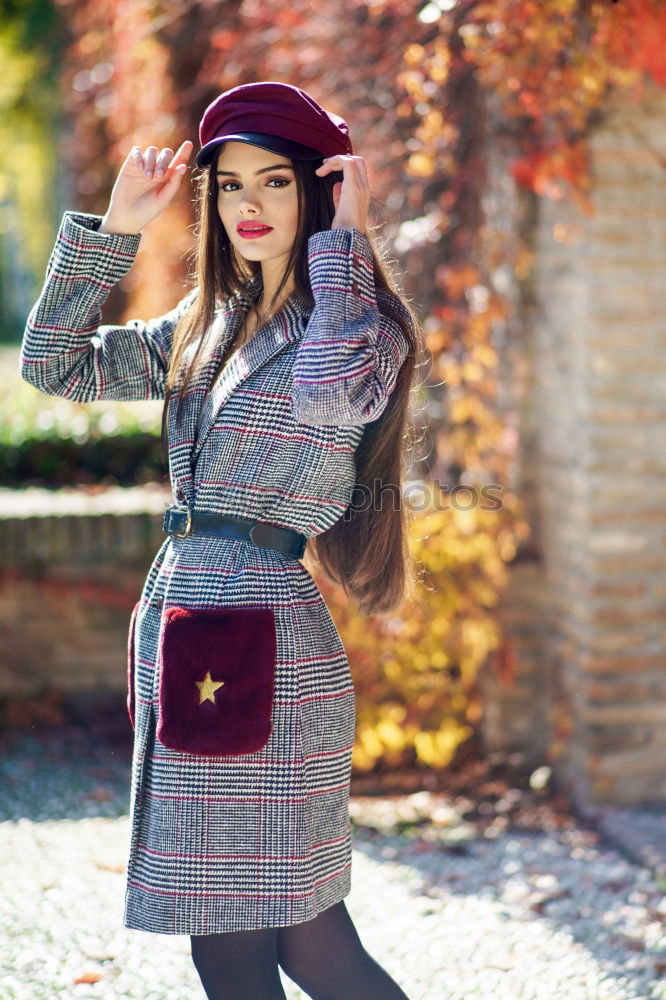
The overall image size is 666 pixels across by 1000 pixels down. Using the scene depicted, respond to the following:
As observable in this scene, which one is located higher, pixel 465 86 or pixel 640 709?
pixel 465 86

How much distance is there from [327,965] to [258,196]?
1.28m

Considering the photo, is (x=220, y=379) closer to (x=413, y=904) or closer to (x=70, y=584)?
(x=413, y=904)

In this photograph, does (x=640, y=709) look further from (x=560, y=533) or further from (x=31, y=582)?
(x=31, y=582)

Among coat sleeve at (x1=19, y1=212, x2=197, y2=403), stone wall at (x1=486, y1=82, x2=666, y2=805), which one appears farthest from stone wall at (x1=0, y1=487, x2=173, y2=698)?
coat sleeve at (x1=19, y1=212, x2=197, y2=403)

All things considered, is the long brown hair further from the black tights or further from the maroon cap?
the black tights

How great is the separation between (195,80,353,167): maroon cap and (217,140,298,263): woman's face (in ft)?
0.09

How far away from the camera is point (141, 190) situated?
2018mm

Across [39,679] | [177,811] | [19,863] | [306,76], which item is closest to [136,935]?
[19,863]

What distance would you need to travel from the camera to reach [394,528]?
2.09m

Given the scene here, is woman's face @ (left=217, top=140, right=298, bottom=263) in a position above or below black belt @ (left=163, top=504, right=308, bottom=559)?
above

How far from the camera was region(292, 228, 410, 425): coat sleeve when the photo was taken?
5.87 feet

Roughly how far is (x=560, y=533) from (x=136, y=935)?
5.91 feet

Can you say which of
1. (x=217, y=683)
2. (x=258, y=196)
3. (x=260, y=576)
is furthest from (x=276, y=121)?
(x=217, y=683)

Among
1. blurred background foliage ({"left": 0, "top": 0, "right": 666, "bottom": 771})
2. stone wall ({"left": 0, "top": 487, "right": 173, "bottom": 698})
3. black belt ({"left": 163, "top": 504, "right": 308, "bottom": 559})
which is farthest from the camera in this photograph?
stone wall ({"left": 0, "top": 487, "right": 173, "bottom": 698})
